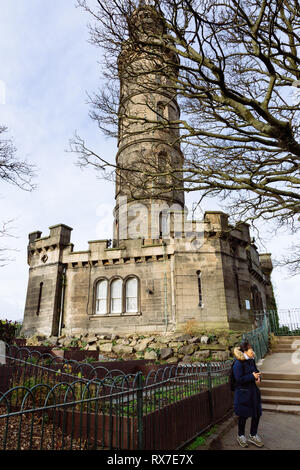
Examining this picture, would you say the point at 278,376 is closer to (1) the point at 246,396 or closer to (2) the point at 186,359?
(2) the point at 186,359

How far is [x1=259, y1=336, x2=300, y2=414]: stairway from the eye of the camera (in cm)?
802

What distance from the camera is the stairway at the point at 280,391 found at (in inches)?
316

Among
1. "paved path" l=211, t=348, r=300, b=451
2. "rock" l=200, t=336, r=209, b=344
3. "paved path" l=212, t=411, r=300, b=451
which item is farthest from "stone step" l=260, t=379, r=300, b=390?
"rock" l=200, t=336, r=209, b=344

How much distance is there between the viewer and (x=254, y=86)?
29.0 ft

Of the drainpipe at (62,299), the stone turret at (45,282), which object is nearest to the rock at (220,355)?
the drainpipe at (62,299)

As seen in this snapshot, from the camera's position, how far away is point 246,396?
531 centimetres

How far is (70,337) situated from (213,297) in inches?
303

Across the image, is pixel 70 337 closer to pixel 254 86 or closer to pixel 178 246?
pixel 178 246

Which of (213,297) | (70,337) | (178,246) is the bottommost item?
(70,337)

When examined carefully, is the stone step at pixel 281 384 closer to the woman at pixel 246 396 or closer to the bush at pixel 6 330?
the woman at pixel 246 396

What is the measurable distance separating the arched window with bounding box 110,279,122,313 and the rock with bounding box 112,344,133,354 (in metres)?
2.41

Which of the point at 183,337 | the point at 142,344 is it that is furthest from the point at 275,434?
the point at 142,344

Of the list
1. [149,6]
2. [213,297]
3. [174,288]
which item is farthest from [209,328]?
[149,6]
